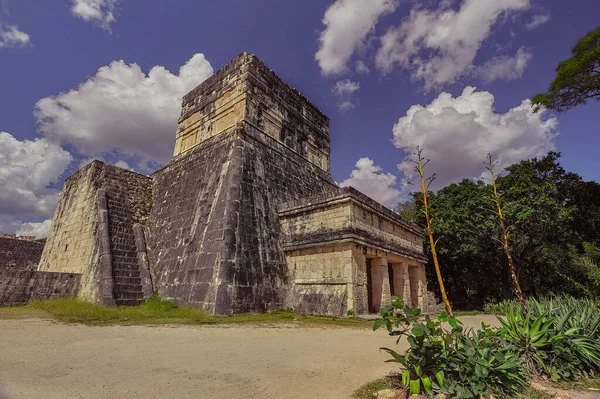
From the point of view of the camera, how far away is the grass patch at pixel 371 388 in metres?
3.13

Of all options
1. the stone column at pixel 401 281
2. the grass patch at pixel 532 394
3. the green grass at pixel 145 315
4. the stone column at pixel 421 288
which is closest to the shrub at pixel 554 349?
the grass patch at pixel 532 394

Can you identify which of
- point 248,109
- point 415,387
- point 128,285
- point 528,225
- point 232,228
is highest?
point 248,109

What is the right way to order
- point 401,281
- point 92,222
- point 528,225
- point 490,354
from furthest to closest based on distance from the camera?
point 528,225
point 401,281
point 92,222
point 490,354

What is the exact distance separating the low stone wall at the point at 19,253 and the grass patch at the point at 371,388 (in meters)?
23.7

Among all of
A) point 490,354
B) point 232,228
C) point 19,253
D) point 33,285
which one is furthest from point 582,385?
point 19,253

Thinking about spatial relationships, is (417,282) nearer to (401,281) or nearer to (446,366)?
(401,281)

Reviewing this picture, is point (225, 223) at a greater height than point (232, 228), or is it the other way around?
point (225, 223)

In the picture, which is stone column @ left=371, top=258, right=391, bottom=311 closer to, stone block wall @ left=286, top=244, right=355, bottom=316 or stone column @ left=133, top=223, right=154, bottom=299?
stone block wall @ left=286, top=244, right=355, bottom=316

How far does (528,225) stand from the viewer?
682 inches

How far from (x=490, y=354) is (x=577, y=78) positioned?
1471cm

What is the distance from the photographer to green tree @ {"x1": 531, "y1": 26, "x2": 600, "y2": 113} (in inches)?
478

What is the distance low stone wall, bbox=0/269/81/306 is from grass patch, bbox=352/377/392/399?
11.7 m

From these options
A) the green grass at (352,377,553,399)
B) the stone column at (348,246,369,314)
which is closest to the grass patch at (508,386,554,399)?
the green grass at (352,377,553,399)

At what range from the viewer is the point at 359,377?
3.78 metres
